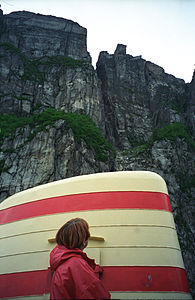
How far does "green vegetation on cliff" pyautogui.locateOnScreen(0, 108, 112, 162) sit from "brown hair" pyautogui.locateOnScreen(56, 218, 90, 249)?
54.7ft

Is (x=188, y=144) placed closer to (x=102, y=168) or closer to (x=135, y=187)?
(x=102, y=168)

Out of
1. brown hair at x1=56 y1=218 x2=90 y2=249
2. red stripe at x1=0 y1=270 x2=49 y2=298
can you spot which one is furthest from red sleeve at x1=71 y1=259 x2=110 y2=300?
red stripe at x1=0 y1=270 x2=49 y2=298

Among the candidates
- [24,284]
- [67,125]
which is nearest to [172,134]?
[67,125]

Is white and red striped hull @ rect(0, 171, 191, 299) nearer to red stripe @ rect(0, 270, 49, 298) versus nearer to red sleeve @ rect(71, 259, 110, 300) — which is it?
red stripe @ rect(0, 270, 49, 298)

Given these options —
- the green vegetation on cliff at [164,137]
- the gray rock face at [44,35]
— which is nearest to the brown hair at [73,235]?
the green vegetation on cliff at [164,137]

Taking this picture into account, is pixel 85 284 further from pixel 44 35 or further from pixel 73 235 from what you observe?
pixel 44 35

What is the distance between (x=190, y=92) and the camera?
110ft

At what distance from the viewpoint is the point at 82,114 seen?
23.7 meters

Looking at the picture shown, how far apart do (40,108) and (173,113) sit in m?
17.9

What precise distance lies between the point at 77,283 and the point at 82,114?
22619 mm

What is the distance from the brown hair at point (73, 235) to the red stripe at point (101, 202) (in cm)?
170

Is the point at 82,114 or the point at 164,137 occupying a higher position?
the point at 82,114

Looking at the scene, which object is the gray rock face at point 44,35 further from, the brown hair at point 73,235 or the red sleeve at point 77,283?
the red sleeve at point 77,283

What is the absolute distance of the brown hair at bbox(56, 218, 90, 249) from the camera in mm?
1923
